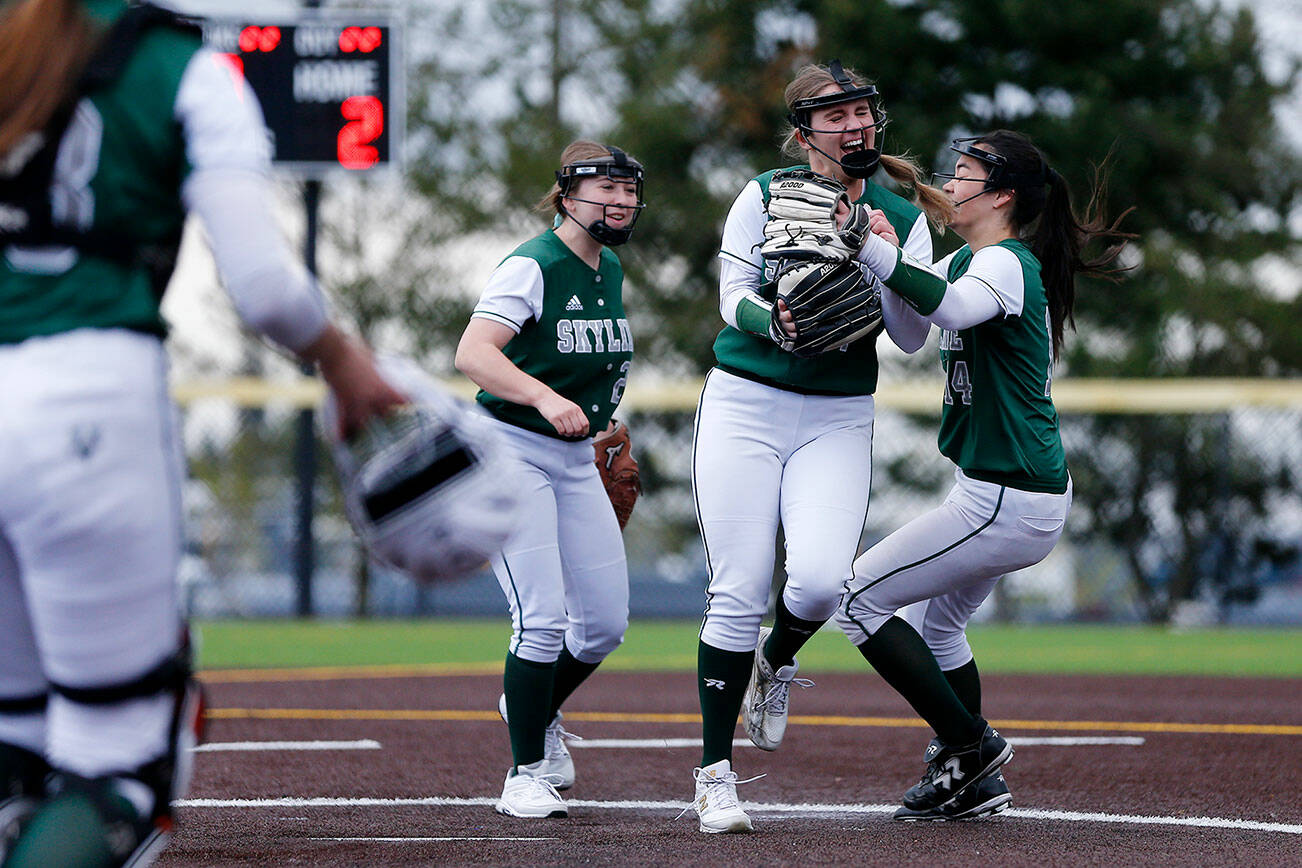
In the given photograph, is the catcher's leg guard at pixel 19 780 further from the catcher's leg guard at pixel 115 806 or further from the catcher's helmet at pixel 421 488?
the catcher's helmet at pixel 421 488

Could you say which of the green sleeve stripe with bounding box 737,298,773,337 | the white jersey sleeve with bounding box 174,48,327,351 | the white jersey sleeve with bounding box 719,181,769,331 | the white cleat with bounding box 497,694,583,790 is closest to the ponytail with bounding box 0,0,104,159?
the white jersey sleeve with bounding box 174,48,327,351

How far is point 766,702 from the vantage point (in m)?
5.04

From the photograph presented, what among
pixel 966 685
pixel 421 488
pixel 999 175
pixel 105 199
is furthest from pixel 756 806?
pixel 105 199

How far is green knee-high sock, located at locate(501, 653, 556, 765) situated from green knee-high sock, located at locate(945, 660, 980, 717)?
1.28 metres

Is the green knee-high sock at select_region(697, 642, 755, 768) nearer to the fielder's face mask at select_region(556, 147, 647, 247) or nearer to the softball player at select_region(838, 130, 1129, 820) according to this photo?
the softball player at select_region(838, 130, 1129, 820)

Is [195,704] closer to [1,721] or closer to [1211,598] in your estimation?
[1,721]

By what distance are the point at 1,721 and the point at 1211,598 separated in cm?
1522

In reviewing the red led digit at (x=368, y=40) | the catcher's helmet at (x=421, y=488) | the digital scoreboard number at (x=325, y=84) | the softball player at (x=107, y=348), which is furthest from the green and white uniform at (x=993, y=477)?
the red led digit at (x=368, y=40)

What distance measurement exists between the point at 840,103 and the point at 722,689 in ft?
5.80

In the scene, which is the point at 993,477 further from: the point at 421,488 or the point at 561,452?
the point at 421,488

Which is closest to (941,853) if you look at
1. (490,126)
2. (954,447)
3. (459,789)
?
(954,447)

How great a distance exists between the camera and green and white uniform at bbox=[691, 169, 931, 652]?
466 cm

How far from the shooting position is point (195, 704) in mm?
2719

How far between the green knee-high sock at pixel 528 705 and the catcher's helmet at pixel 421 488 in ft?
8.08
